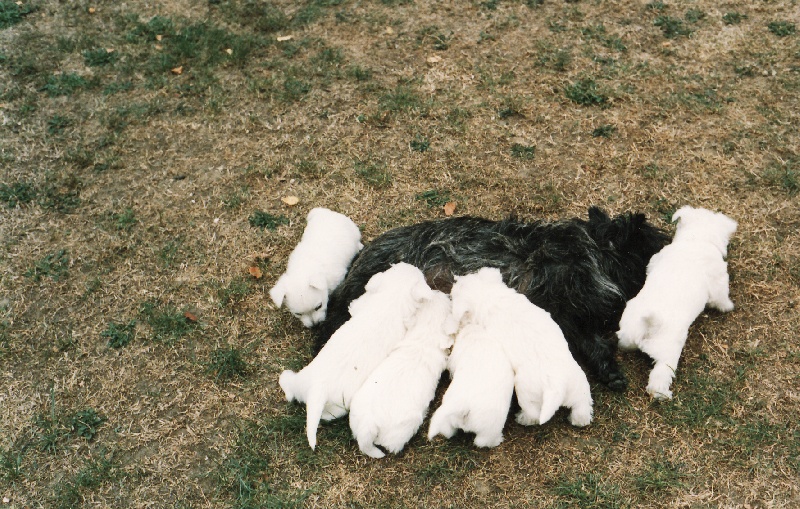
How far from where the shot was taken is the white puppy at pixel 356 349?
345 centimetres

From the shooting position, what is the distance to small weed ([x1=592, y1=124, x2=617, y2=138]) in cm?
554

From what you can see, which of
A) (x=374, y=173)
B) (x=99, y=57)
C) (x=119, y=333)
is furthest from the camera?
(x=99, y=57)

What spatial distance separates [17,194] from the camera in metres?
5.37

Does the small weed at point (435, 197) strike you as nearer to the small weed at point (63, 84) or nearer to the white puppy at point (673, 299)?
the white puppy at point (673, 299)

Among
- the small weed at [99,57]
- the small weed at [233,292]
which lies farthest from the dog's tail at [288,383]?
the small weed at [99,57]

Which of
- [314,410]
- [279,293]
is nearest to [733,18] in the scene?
[279,293]

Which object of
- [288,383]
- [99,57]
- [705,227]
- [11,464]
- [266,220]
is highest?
[705,227]

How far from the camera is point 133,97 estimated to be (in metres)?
6.34

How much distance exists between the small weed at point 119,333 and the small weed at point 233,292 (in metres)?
0.59

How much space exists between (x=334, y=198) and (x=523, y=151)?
1.60 meters

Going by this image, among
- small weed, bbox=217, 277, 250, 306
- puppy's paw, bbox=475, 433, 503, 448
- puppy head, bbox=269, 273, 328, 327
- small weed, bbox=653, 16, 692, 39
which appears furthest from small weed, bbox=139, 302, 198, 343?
small weed, bbox=653, 16, 692, 39

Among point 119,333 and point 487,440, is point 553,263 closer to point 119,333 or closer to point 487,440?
point 487,440

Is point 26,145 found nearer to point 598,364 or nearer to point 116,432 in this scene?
point 116,432

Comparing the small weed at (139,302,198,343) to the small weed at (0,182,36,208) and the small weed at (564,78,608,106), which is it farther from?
the small weed at (564,78,608,106)
